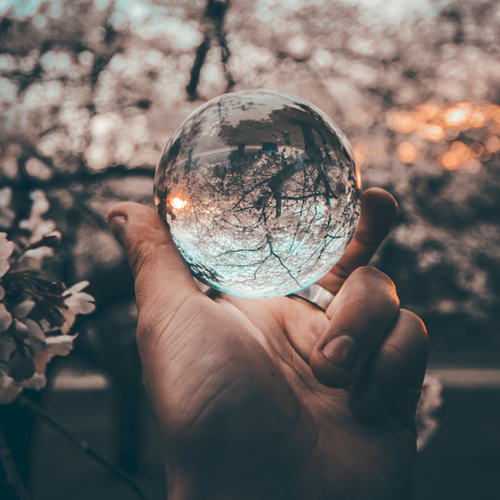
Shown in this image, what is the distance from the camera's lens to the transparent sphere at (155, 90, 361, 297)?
0.98 m

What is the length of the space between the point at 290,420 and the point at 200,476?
0.35 meters

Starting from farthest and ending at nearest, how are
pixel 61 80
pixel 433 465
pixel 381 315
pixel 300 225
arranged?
pixel 433 465 → pixel 61 80 → pixel 381 315 → pixel 300 225

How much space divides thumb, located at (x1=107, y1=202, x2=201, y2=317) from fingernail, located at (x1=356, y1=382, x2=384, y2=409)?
780mm

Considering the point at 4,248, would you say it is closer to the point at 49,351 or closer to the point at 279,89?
the point at 49,351

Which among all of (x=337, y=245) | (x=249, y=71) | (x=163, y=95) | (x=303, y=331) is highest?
(x=249, y=71)

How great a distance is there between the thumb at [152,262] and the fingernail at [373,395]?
78 centimetres

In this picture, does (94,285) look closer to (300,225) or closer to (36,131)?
(36,131)

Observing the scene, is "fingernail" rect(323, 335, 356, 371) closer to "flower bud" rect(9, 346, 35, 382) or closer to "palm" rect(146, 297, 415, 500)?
"palm" rect(146, 297, 415, 500)

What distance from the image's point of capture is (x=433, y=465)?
5.90 metres

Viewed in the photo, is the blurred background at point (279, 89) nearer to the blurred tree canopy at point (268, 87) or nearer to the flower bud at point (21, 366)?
the blurred tree canopy at point (268, 87)

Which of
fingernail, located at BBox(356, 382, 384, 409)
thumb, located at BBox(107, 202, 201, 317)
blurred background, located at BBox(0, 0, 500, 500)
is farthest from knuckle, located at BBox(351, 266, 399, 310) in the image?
blurred background, located at BBox(0, 0, 500, 500)

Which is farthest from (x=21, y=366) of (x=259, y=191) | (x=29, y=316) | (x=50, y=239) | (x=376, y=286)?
(x=376, y=286)

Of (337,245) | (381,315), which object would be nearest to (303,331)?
(381,315)

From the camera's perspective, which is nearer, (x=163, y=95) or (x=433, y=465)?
(x=163, y=95)
